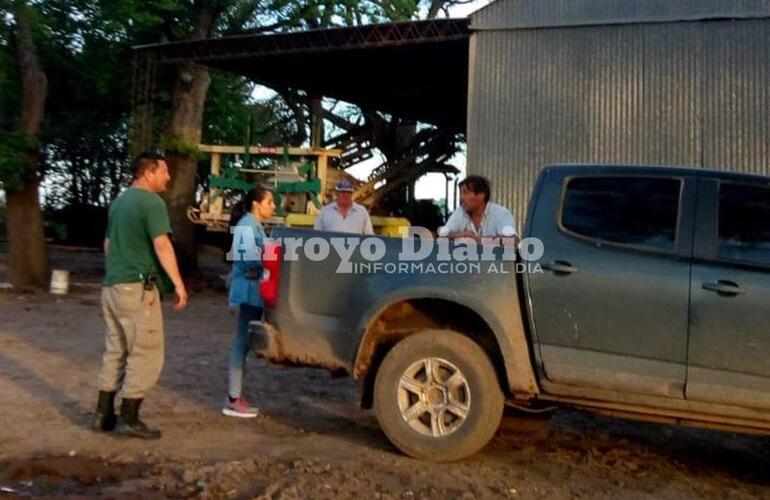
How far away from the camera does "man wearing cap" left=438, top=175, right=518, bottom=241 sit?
6.97 meters

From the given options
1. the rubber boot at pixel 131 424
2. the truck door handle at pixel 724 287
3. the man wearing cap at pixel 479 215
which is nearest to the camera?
the truck door handle at pixel 724 287

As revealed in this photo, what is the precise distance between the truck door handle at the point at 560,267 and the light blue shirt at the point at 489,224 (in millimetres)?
1324

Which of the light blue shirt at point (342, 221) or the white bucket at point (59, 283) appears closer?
the light blue shirt at point (342, 221)

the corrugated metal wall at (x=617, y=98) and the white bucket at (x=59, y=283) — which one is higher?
the corrugated metal wall at (x=617, y=98)

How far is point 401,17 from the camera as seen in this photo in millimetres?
23406

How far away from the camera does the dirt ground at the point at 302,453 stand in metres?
5.19

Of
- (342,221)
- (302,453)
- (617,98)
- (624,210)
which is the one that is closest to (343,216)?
(342,221)

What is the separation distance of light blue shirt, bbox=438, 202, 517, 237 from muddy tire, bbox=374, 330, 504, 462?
1407 millimetres

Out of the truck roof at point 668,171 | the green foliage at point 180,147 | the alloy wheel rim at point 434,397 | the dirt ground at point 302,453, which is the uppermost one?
the green foliage at point 180,147

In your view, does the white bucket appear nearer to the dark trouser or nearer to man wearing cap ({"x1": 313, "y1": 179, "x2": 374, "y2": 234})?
man wearing cap ({"x1": 313, "y1": 179, "x2": 374, "y2": 234})

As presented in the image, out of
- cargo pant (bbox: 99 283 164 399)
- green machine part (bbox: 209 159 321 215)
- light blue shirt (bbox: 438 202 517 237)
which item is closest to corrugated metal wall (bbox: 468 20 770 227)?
green machine part (bbox: 209 159 321 215)

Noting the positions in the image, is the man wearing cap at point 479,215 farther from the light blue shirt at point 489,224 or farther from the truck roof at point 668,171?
the truck roof at point 668,171

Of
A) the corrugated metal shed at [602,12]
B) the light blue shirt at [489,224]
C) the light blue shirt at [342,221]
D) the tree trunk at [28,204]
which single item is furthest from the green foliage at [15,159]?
the light blue shirt at [489,224]

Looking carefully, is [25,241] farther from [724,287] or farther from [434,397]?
[724,287]
